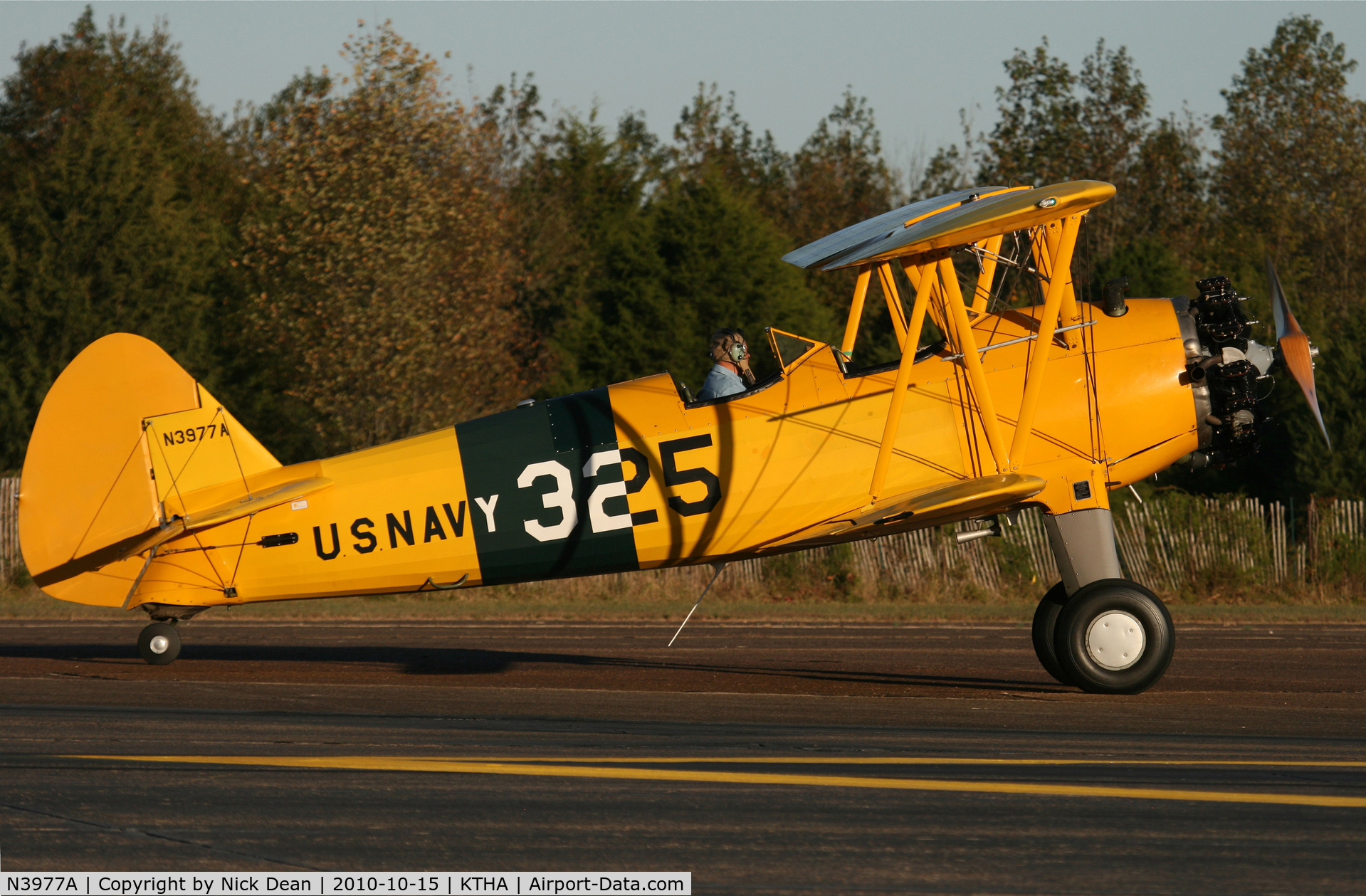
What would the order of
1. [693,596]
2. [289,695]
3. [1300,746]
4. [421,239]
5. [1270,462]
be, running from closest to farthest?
[1300,746] → [289,695] → [693,596] → [421,239] → [1270,462]

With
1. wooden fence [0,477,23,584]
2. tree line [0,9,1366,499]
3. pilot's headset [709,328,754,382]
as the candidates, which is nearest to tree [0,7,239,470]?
tree line [0,9,1366,499]

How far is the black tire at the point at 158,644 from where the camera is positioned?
10.9 metres

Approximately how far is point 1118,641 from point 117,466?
24.5 feet

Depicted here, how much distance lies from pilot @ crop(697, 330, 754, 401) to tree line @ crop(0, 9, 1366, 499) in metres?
3.56

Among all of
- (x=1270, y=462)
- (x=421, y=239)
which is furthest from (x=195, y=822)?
(x=1270, y=462)

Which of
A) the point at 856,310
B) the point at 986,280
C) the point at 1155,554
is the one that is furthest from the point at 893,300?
the point at 1155,554

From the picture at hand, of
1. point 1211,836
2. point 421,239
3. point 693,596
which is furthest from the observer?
point 421,239

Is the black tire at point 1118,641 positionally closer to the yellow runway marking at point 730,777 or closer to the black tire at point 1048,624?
the black tire at point 1048,624

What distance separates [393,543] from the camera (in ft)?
33.1

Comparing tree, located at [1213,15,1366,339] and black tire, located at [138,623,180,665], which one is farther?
tree, located at [1213,15,1366,339]

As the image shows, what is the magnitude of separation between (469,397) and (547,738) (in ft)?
66.3

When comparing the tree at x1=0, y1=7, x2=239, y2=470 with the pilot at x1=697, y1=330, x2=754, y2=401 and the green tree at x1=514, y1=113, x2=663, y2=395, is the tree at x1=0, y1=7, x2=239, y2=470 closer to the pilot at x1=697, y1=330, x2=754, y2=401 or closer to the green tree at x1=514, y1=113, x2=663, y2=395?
the green tree at x1=514, y1=113, x2=663, y2=395

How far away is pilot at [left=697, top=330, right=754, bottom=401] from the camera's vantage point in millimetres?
10070

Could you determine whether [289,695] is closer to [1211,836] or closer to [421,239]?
[1211,836]
